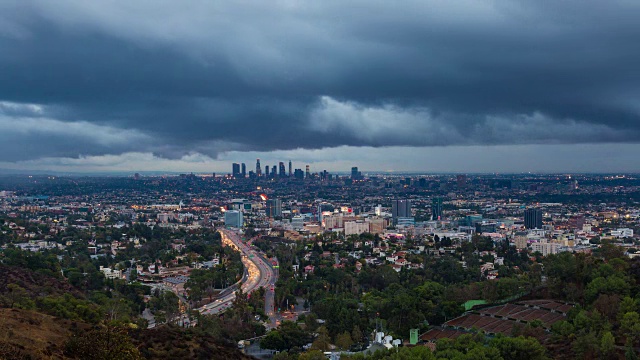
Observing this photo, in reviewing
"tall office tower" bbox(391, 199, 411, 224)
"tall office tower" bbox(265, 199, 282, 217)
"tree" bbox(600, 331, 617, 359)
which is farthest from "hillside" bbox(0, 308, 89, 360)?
"tall office tower" bbox(265, 199, 282, 217)

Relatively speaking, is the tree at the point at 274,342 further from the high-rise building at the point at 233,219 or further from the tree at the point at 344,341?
the high-rise building at the point at 233,219

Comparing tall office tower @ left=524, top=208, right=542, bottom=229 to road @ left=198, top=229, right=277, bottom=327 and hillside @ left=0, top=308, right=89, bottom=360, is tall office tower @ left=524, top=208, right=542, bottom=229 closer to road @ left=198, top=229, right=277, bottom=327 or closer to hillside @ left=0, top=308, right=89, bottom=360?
road @ left=198, top=229, right=277, bottom=327

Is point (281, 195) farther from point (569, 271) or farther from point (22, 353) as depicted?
point (22, 353)

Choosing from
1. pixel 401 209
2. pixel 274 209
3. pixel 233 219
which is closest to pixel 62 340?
pixel 233 219

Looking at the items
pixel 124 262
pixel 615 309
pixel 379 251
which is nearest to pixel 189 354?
pixel 615 309

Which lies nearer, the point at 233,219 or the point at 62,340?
the point at 62,340

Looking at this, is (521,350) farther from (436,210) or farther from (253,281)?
(436,210)
